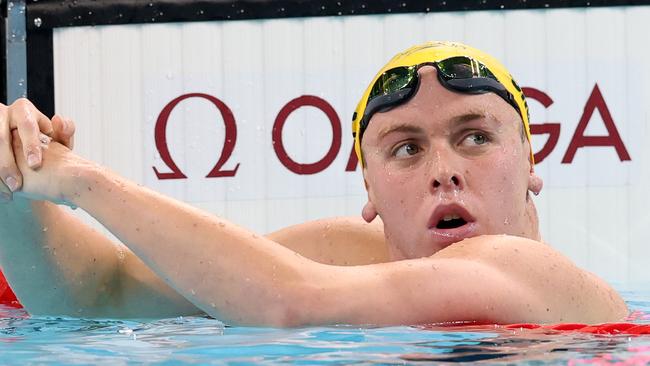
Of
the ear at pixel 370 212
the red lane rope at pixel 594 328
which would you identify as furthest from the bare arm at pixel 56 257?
the red lane rope at pixel 594 328

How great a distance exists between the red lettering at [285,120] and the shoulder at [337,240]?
7.81 feet

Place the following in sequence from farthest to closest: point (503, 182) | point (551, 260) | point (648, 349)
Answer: point (503, 182) < point (551, 260) < point (648, 349)

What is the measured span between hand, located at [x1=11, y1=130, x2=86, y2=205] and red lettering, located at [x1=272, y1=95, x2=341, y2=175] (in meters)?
3.23

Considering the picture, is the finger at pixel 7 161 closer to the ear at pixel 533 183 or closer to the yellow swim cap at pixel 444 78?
the yellow swim cap at pixel 444 78

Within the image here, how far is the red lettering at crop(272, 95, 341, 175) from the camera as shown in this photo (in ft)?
18.4

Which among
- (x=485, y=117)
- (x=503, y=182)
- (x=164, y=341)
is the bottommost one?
(x=164, y=341)

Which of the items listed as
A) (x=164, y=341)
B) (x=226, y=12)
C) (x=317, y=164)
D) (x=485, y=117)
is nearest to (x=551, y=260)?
(x=485, y=117)

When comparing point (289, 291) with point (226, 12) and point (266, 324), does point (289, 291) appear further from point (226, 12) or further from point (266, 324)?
point (226, 12)

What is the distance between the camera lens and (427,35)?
18.7 feet

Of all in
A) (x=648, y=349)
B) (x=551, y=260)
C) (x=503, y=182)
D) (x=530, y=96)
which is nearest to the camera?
(x=648, y=349)

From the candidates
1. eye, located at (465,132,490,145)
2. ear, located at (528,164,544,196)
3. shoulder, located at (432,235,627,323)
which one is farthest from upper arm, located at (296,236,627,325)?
ear, located at (528,164,544,196)

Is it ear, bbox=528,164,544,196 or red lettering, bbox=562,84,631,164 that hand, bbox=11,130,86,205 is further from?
red lettering, bbox=562,84,631,164

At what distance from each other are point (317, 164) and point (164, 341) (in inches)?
130

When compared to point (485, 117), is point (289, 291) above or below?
below
